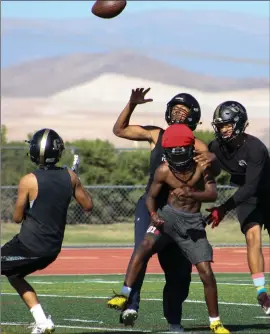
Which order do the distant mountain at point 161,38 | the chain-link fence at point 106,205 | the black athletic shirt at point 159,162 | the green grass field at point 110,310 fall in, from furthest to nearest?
the distant mountain at point 161,38
the chain-link fence at point 106,205
the green grass field at point 110,310
the black athletic shirt at point 159,162

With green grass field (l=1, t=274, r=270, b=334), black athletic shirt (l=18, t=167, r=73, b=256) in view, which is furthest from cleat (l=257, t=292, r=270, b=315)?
black athletic shirt (l=18, t=167, r=73, b=256)

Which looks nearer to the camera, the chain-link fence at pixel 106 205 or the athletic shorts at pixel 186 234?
the athletic shorts at pixel 186 234

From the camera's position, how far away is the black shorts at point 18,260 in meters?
10.2

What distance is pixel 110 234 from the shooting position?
90.1 ft

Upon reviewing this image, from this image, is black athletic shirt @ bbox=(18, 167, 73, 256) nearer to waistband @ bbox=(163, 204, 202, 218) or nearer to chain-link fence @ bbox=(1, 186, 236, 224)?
waistband @ bbox=(163, 204, 202, 218)

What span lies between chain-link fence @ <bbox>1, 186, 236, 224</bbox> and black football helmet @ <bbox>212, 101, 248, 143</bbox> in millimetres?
15252

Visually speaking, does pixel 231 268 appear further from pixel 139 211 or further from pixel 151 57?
pixel 151 57

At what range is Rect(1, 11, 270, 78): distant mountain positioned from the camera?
130575 mm

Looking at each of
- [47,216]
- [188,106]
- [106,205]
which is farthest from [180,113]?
[106,205]

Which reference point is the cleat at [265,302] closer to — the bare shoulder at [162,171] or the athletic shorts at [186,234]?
the athletic shorts at [186,234]

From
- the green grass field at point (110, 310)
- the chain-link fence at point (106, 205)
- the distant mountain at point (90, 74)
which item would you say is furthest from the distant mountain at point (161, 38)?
the green grass field at point (110, 310)

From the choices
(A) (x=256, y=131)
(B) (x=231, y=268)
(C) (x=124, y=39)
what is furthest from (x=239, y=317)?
(C) (x=124, y=39)

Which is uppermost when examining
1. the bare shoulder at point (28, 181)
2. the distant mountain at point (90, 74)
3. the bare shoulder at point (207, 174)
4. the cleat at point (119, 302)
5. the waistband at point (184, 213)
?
the distant mountain at point (90, 74)

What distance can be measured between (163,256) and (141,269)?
0.48m
